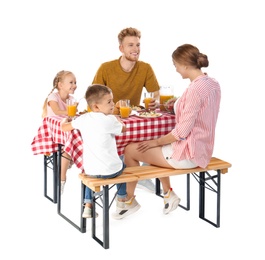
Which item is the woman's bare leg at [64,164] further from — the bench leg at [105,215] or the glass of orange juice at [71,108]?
the bench leg at [105,215]

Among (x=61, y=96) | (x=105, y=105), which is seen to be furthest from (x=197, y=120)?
(x=61, y=96)

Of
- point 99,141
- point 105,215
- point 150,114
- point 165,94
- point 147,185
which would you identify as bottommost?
point 147,185

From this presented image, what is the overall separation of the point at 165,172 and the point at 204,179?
464mm

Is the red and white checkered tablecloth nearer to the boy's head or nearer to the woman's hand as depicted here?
the woman's hand

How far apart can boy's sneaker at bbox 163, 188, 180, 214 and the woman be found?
448 millimetres

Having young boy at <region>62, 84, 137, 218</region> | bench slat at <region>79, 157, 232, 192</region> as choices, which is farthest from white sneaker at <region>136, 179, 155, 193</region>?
young boy at <region>62, 84, 137, 218</region>

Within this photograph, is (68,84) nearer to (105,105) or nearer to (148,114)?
(148,114)

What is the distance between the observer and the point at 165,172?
510 centimetres

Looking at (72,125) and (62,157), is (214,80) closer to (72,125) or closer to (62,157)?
(72,125)

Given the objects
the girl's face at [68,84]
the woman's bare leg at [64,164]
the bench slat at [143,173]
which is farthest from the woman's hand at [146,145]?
the girl's face at [68,84]

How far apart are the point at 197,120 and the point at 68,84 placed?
1.49 metres

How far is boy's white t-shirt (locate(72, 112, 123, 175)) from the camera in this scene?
15.5ft

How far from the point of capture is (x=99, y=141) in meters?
4.73

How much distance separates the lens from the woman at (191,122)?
4938 mm
